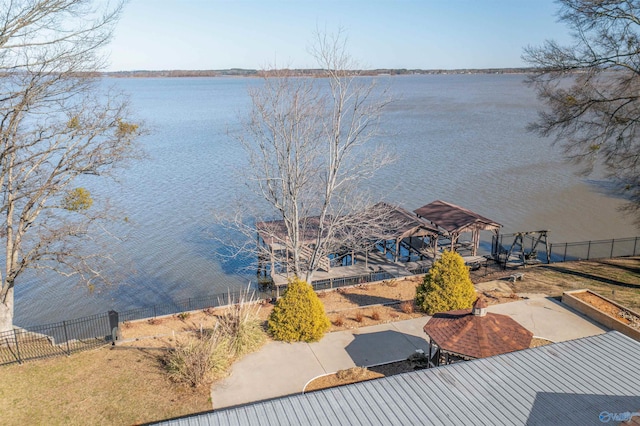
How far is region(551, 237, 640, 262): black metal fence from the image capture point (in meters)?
29.1

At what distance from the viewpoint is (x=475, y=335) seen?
1305cm

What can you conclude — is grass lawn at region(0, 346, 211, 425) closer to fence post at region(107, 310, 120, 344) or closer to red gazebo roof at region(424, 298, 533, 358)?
fence post at region(107, 310, 120, 344)

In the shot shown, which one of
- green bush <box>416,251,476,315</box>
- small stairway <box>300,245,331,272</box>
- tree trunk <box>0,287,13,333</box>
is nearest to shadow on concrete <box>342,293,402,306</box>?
green bush <box>416,251,476,315</box>

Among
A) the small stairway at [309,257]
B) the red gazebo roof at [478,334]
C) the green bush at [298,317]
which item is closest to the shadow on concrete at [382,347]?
the green bush at [298,317]

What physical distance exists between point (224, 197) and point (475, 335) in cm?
2835

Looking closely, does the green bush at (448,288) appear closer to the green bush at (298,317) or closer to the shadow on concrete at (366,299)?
the shadow on concrete at (366,299)

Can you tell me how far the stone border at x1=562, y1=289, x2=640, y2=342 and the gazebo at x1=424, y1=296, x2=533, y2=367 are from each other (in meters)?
5.59

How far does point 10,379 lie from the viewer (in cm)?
1398

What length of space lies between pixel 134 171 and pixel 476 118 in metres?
57.4

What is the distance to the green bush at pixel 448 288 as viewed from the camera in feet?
57.6

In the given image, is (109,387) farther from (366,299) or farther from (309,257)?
(309,257)

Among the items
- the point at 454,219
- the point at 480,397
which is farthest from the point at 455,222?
the point at 480,397

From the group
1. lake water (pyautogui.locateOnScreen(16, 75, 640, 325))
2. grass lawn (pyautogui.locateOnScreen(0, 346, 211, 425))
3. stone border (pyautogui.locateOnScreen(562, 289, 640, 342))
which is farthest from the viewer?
lake water (pyautogui.locateOnScreen(16, 75, 640, 325))

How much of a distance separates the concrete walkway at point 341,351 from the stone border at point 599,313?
1.00 ft
